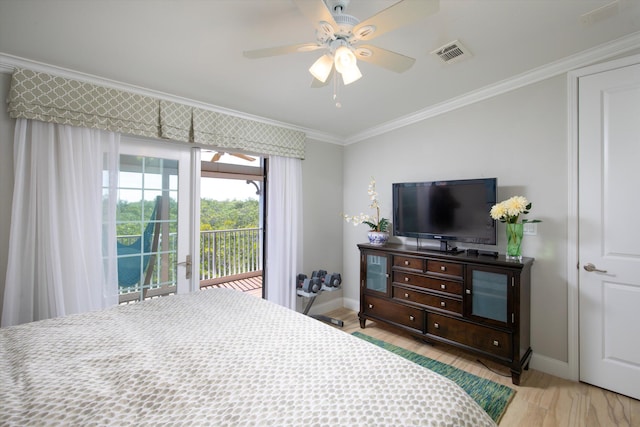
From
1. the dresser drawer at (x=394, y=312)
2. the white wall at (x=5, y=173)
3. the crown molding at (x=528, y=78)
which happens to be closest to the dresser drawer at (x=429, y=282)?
the dresser drawer at (x=394, y=312)

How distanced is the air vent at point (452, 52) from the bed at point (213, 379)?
2035 millimetres

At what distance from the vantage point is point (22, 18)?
157cm

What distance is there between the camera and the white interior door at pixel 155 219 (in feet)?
8.12

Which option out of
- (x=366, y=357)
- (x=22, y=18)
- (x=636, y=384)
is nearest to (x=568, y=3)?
(x=366, y=357)

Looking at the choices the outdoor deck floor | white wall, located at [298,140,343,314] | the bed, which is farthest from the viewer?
the outdoor deck floor

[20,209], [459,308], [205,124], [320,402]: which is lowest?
[459,308]

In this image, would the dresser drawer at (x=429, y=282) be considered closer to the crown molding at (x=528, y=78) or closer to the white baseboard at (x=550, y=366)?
the white baseboard at (x=550, y=366)

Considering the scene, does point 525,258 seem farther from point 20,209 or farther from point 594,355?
point 20,209

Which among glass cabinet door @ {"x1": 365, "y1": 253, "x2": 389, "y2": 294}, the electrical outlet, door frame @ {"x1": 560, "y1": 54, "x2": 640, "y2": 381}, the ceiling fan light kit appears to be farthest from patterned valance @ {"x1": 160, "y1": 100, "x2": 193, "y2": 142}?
door frame @ {"x1": 560, "y1": 54, "x2": 640, "y2": 381}

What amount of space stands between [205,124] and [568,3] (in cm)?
289

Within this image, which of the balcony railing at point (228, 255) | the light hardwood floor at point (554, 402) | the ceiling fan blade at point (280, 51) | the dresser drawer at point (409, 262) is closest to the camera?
the ceiling fan blade at point (280, 51)

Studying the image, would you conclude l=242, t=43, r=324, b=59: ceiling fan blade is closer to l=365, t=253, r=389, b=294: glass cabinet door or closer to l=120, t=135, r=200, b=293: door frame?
l=120, t=135, r=200, b=293: door frame

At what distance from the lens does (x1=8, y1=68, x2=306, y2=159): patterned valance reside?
6.46 ft

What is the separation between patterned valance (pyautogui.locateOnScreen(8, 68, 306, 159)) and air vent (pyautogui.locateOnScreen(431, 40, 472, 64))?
1.94 m
